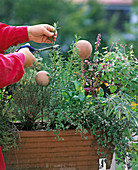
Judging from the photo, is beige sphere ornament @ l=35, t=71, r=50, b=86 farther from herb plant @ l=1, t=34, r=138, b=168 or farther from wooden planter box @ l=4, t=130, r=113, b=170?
wooden planter box @ l=4, t=130, r=113, b=170

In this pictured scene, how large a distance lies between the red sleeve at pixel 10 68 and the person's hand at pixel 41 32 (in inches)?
9.9

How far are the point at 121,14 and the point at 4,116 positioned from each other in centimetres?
4462

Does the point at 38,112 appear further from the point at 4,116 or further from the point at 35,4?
the point at 35,4

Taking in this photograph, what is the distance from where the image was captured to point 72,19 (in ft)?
55.8

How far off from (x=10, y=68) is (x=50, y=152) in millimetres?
506

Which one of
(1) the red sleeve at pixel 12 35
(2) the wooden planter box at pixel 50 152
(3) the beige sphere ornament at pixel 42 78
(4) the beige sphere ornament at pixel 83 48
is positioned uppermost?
(1) the red sleeve at pixel 12 35

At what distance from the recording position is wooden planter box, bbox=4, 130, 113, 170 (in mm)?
1327

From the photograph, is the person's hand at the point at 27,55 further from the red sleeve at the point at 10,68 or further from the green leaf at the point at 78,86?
the green leaf at the point at 78,86

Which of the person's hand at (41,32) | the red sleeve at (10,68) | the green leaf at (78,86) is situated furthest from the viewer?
the green leaf at (78,86)

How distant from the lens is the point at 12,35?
1348mm

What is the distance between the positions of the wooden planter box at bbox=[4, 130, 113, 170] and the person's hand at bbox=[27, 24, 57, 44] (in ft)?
1.53

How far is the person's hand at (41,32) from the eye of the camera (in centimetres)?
129

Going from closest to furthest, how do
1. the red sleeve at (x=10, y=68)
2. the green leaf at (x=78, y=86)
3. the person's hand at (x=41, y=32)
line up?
the red sleeve at (x=10, y=68), the person's hand at (x=41, y=32), the green leaf at (x=78, y=86)

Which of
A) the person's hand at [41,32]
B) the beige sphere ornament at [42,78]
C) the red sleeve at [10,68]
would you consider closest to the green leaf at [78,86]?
the beige sphere ornament at [42,78]
